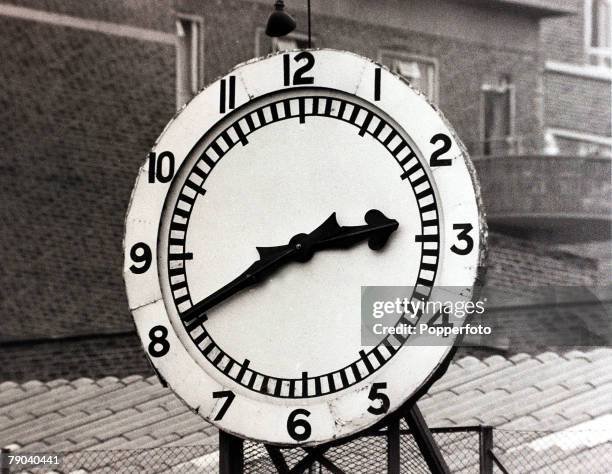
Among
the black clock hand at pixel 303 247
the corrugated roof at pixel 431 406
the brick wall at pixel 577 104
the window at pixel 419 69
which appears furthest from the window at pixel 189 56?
the black clock hand at pixel 303 247

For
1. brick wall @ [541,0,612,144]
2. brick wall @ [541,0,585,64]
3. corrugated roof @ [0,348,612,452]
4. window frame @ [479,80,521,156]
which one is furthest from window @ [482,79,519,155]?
corrugated roof @ [0,348,612,452]

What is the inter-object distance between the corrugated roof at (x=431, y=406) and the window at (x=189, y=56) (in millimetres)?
7037

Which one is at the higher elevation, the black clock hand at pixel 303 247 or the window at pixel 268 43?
the window at pixel 268 43

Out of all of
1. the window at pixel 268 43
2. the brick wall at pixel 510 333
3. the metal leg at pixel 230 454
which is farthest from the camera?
the window at pixel 268 43

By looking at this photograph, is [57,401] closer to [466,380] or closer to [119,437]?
[119,437]

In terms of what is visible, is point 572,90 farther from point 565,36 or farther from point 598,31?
point 598,31

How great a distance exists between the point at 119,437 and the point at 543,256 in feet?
34.3

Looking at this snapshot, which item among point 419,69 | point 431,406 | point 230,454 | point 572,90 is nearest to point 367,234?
point 230,454

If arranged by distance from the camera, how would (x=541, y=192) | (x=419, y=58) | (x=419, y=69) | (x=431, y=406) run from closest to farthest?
(x=431, y=406) → (x=541, y=192) → (x=419, y=58) → (x=419, y=69)

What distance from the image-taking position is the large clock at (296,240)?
225 inches

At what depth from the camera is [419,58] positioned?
25938 millimetres

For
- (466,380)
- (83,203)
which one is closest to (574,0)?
(83,203)

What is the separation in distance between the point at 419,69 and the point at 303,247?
20.5 m

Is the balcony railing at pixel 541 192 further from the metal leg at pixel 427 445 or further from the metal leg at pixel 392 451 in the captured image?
the metal leg at pixel 392 451
